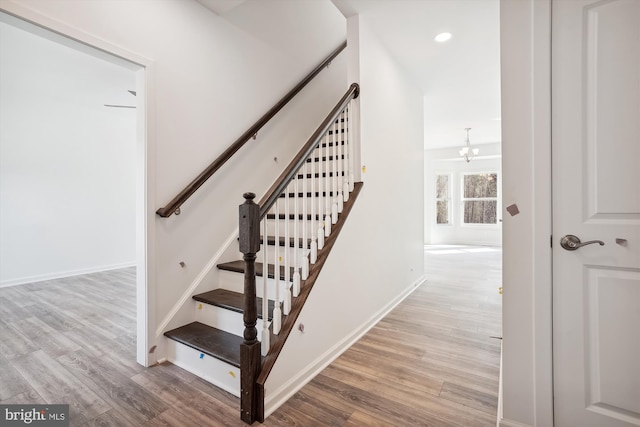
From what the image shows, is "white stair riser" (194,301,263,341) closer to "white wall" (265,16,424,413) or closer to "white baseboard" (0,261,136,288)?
"white wall" (265,16,424,413)

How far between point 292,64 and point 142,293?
2.88 metres

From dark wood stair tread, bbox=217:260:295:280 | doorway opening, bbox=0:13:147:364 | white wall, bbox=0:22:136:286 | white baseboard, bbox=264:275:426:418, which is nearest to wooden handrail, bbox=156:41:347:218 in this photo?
dark wood stair tread, bbox=217:260:295:280

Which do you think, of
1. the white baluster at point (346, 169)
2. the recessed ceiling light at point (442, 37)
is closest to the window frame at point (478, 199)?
the recessed ceiling light at point (442, 37)

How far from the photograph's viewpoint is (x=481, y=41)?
116 inches

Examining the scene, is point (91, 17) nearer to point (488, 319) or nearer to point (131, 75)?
point (131, 75)

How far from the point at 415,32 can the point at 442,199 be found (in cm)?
665

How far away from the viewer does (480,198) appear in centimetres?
819

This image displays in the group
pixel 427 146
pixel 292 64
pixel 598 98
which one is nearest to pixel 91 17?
pixel 292 64

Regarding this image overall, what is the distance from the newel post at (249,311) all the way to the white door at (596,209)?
1.42 meters

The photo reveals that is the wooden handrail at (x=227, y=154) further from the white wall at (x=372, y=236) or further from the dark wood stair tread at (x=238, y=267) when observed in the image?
the white wall at (x=372, y=236)

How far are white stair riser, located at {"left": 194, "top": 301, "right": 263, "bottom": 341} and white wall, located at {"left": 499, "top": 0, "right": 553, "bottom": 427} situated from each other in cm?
143

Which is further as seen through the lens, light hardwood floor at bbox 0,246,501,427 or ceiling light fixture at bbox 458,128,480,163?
ceiling light fixture at bbox 458,128,480,163

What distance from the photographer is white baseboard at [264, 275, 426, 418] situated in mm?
1607

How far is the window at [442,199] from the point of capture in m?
8.66
